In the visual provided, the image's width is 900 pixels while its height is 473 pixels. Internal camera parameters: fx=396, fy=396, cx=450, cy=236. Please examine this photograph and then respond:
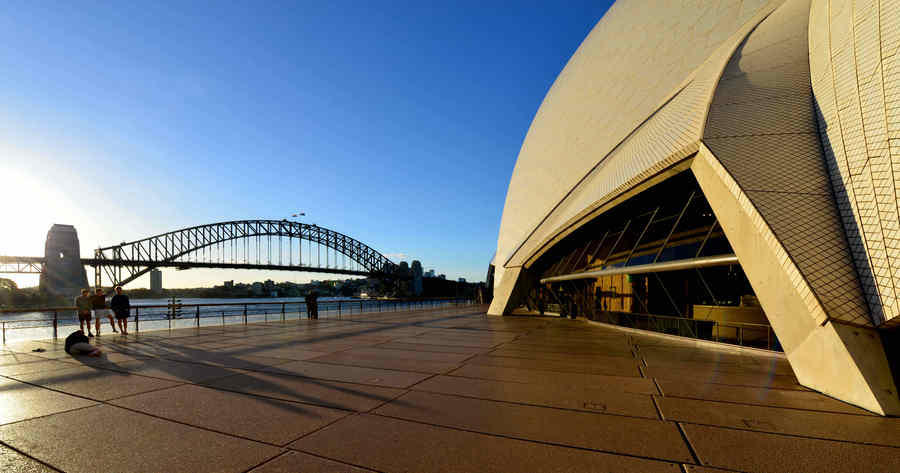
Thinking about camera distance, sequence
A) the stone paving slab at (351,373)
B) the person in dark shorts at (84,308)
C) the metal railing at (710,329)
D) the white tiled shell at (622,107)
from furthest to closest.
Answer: the person in dark shorts at (84,308) < the white tiled shell at (622,107) < the metal railing at (710,329) < the stone paving slab at (351,373)

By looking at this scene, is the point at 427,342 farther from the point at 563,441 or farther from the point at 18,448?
the point at 18,448

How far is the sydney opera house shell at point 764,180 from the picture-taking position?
438 centimetres

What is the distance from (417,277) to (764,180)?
10357cm

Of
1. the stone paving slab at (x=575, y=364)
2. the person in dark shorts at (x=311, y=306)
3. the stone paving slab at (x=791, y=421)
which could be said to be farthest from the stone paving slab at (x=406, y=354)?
the person in dark shorts at (x=311, y=306)

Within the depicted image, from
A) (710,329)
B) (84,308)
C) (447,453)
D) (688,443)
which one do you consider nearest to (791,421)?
(688,443)

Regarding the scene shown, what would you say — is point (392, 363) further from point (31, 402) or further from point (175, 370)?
point (31, 402)

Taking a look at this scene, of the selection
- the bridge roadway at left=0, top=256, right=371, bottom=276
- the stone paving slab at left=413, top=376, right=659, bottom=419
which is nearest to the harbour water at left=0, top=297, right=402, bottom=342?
the stone paving slab at left=413, top=376, right=659, bottom=419

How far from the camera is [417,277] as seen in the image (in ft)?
353

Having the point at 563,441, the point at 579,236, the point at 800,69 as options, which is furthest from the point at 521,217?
the point at 563,441

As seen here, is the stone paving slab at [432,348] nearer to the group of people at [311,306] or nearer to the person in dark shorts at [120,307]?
the person in dark shorts at [120,307]

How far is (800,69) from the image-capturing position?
7.09 metres

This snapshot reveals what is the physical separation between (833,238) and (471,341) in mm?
7180

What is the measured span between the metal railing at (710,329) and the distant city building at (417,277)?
9476 centimetres

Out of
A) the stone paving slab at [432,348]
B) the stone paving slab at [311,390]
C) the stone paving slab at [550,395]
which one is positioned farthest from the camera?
the stone paving slab at [432,348]
